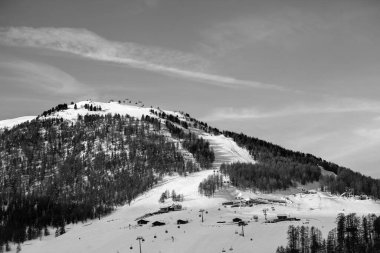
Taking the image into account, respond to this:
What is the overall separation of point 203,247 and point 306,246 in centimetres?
3944

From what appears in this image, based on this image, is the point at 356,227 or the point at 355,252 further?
the point at 356,227

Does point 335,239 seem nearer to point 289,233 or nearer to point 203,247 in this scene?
point 289,233

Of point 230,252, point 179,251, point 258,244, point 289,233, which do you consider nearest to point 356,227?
point 289,233

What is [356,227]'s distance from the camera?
650 feet

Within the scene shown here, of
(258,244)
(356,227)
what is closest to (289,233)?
(258,244)

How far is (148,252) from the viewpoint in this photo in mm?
199375

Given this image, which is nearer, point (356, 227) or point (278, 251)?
point (278, 251)

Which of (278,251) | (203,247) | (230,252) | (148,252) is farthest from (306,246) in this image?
(148,252)

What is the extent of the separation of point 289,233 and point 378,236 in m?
32.4

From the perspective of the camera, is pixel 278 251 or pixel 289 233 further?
pixel 289 233

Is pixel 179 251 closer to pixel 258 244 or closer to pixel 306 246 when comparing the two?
pixel 258 244

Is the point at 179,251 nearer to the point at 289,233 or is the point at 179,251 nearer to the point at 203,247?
the point at 203,247

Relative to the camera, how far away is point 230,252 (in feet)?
616

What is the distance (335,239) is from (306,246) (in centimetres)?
1650
